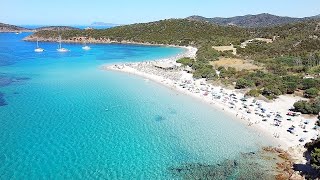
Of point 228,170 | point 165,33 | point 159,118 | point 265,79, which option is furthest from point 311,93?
point 165,33

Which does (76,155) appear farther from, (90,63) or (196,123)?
(90,63)

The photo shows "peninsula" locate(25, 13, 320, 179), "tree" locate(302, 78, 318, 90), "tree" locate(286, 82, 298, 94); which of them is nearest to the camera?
"peninsula" locate(25, 13, 320, 179)

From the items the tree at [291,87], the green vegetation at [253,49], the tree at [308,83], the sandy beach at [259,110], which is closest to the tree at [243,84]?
the green vegetation at [253,49]

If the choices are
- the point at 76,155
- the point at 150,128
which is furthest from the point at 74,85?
the point at 76,155

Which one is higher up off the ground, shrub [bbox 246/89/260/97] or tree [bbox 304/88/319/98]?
tree [bbox 304/88/319/98]

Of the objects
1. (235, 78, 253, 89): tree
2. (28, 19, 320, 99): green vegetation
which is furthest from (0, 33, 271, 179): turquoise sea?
(28, 19, 320, 99): green vegetation

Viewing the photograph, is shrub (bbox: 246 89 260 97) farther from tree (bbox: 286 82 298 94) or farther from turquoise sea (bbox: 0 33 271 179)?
turquoise sea (bbox: 0 33 271 179)

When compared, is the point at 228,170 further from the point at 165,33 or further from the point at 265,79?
the point at 165,33

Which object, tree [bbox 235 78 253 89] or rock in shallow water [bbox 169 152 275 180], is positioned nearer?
rock in shallow water [bbox 169 152 275 180]
